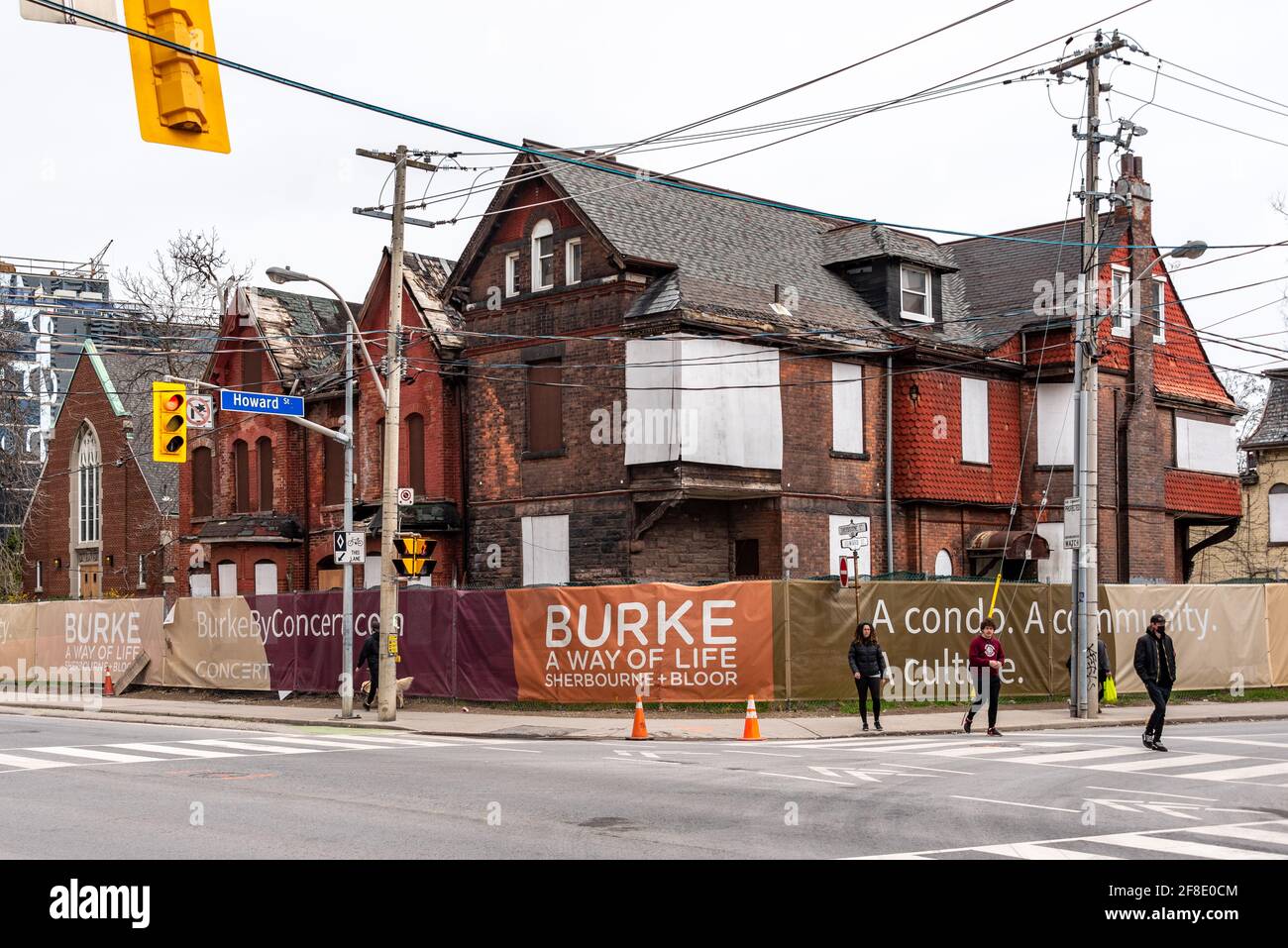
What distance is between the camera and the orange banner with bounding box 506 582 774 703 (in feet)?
84.0

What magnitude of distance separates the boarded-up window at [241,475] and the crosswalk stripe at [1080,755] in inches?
1214

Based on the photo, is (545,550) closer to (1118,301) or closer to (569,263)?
(569,263)

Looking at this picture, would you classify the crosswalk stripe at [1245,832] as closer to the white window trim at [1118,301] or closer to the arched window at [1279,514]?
the white window trim at [1118,301]

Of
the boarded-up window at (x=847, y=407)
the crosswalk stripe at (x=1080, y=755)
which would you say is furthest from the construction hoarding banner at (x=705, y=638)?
the crosswalk stripe at (x=1080, y=755)

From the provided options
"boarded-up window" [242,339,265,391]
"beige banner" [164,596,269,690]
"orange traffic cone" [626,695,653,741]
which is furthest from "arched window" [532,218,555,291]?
"orange traffic cone" [626,695,653,741]

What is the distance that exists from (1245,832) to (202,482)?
3961 centimetres

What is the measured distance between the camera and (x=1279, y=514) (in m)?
50.6

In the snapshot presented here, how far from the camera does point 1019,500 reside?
3734 centimetres

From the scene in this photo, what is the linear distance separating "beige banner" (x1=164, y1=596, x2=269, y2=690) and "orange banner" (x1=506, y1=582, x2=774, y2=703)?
9106 millimetres

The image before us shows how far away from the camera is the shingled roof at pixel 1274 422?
5031cm

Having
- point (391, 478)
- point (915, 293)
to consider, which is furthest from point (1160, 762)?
point (915, 293)

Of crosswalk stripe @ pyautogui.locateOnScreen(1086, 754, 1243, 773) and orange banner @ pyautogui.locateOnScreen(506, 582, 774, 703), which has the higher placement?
orange banner @ pyautogui.locateOnScreen(506, 582, 774, 703)

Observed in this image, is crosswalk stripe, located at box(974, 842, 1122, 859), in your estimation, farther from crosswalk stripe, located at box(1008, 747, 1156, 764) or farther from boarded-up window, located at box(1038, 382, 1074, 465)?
boarded-up window, located at box(1038, 382, 1074, 465)

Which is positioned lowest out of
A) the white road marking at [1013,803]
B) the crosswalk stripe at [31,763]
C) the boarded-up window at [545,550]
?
the crosswalk stripe at [31,763]
